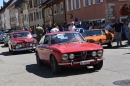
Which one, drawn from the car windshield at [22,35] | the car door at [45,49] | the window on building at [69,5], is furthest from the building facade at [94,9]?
the car door at [45,49]

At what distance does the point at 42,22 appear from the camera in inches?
2239

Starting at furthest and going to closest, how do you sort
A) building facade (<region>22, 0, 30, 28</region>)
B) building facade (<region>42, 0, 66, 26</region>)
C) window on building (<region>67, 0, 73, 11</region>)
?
building facade (<region>22, 0, 30, 28</region>) < building facade (<region>42, 0, 66, 26</region>) < window on building (<region>67, 0, 73, 11</region>)

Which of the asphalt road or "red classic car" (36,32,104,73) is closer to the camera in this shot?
the asphalt road

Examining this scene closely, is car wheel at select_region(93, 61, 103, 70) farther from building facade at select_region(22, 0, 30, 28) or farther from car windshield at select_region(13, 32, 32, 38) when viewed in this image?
building facade at select_region(22, 0, 30, 28)

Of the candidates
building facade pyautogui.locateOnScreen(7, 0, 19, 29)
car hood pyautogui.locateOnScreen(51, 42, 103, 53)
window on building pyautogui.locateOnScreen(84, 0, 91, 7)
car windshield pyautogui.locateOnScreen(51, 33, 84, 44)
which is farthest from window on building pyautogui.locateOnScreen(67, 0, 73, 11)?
building facade pyautogui.locateOnScreen(7, 0, 19, 29)

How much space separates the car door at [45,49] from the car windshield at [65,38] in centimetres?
29

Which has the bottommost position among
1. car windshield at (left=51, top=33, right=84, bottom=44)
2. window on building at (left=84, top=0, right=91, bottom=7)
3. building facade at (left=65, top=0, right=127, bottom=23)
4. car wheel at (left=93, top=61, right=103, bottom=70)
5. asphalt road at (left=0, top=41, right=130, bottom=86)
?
asphalt road at (left=0, top=41, right=130, bottom=86)

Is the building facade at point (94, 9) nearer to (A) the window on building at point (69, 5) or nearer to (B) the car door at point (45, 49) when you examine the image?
(A) the window on building at point (69, 5)

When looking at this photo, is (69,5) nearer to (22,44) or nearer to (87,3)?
(87,3)

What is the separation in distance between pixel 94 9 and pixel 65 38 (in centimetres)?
2007

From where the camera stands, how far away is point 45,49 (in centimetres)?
1134

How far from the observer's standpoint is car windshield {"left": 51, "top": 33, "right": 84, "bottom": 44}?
37.1 ft

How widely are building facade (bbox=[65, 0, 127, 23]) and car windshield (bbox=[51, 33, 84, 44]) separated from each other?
1716cm

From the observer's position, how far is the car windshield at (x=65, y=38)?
11.3m
